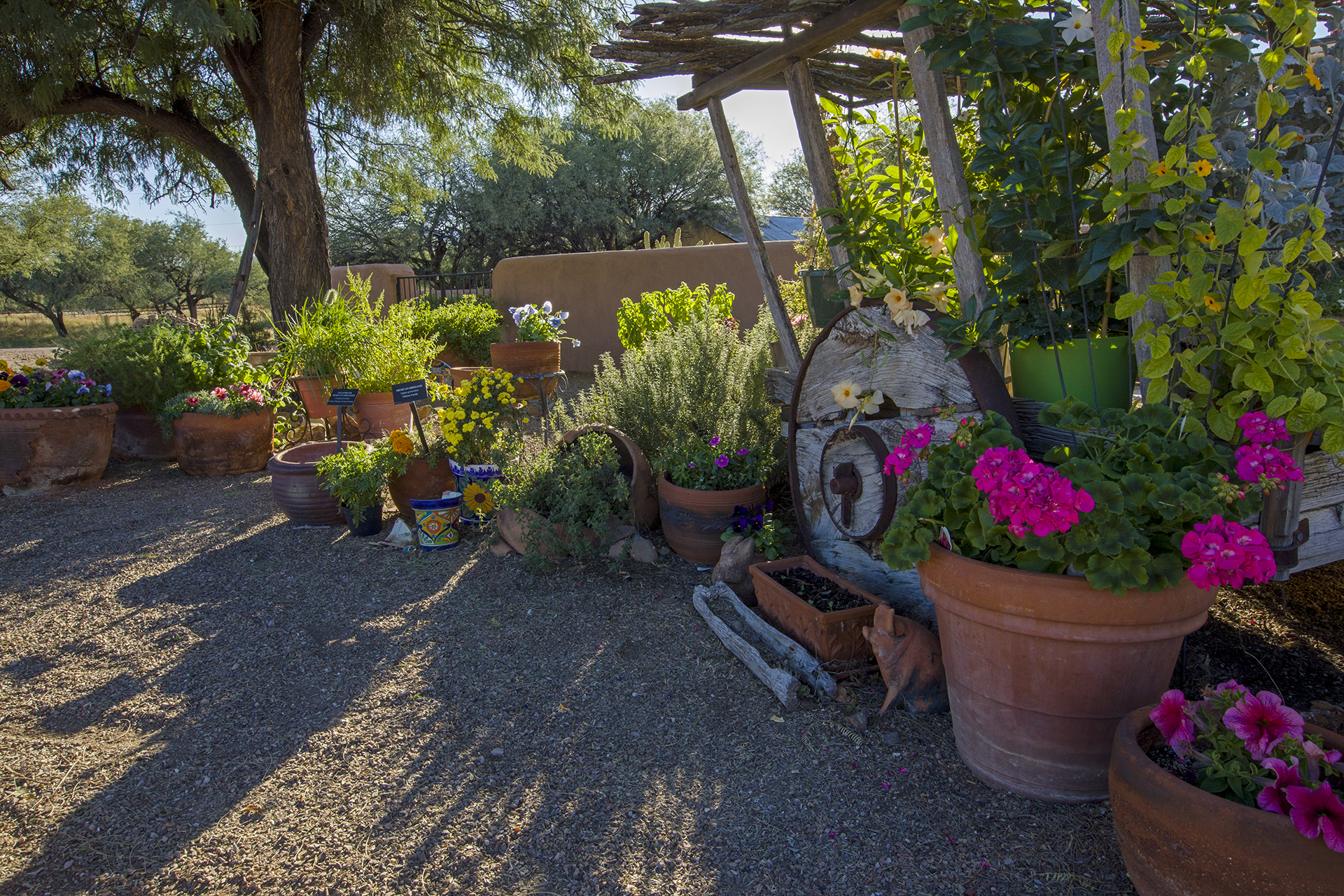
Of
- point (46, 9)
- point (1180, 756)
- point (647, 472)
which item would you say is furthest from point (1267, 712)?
point (46, 9)

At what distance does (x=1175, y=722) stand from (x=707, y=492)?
77.5 inches

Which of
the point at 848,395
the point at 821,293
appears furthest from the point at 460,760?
the point at 821,293

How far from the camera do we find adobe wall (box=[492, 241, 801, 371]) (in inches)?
330

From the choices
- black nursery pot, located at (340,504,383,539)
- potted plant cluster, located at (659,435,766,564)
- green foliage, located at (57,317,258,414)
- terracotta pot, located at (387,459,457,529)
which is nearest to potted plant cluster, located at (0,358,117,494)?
green foliage, located at (57,317,258,414)

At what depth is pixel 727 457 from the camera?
3.22 meters

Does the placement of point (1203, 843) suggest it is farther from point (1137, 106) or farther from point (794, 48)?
point (794, 48)

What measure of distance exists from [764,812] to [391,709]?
3.85ft

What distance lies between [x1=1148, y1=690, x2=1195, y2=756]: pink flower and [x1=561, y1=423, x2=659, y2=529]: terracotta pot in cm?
230

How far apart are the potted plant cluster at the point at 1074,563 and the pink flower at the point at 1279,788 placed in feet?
1.03

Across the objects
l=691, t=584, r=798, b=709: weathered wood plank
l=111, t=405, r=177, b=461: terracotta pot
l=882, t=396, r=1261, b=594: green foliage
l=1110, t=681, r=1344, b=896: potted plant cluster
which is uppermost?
l=111, t=405, r=177, b=461: terracotta pot

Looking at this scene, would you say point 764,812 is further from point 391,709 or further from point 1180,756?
point 391,709

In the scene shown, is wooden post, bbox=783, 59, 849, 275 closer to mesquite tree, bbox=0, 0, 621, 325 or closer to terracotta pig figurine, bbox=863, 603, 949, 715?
terracotta pig figurine, bbox=863, 603, 949, 715

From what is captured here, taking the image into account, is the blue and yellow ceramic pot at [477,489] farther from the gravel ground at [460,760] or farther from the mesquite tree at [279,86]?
the mesquite tree at [279,86]

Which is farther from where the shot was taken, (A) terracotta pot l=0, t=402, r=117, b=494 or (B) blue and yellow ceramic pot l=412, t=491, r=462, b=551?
(A) terracotta pot l=0, t=402, r=117, b=494
